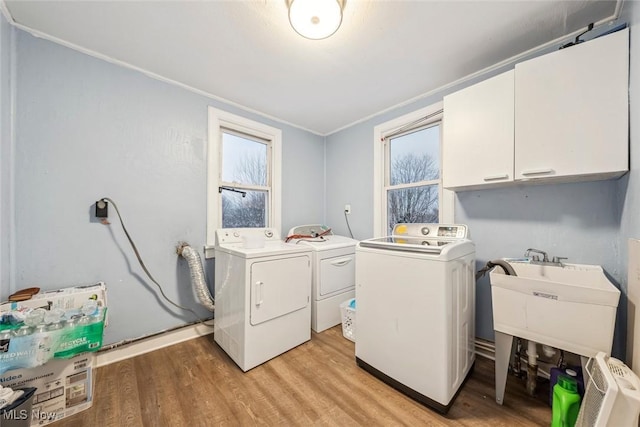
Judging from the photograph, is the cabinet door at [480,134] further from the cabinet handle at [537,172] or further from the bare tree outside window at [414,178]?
the bare tree outside window at [414,178]

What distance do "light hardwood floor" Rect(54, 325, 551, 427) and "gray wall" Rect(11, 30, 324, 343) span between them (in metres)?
0.50

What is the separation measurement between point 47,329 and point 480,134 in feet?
9.94

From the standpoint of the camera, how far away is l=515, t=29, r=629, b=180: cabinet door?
3.98ft

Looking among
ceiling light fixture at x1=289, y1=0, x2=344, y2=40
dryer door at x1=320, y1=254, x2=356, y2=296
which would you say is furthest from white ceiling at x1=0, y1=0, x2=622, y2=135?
dryer door at x1=320, y1=254, x2=356, y2=296

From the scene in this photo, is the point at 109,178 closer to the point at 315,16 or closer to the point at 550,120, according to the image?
the point at 315,16

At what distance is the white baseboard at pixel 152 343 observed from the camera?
175cm

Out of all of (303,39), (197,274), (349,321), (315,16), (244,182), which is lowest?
(349,321)

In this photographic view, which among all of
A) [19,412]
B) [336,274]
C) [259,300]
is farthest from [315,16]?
[19,412]

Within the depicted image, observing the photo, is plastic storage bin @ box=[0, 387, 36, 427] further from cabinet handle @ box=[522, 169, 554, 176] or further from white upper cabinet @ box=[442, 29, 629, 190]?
cabinet handle @ box=[522, 169, 554, 176]

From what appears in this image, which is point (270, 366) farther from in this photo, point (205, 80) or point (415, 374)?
point (205, 80)

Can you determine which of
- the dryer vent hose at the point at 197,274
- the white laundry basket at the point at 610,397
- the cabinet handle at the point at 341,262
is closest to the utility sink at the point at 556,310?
the white laundry basket at the point at 610,397

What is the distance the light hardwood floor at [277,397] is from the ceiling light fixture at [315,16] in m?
2.30

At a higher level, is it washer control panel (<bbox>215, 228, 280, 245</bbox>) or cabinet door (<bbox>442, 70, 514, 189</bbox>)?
cabinet door (<bbox>442, 70, 514, 189</bbox>)

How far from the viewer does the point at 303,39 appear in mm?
1600
